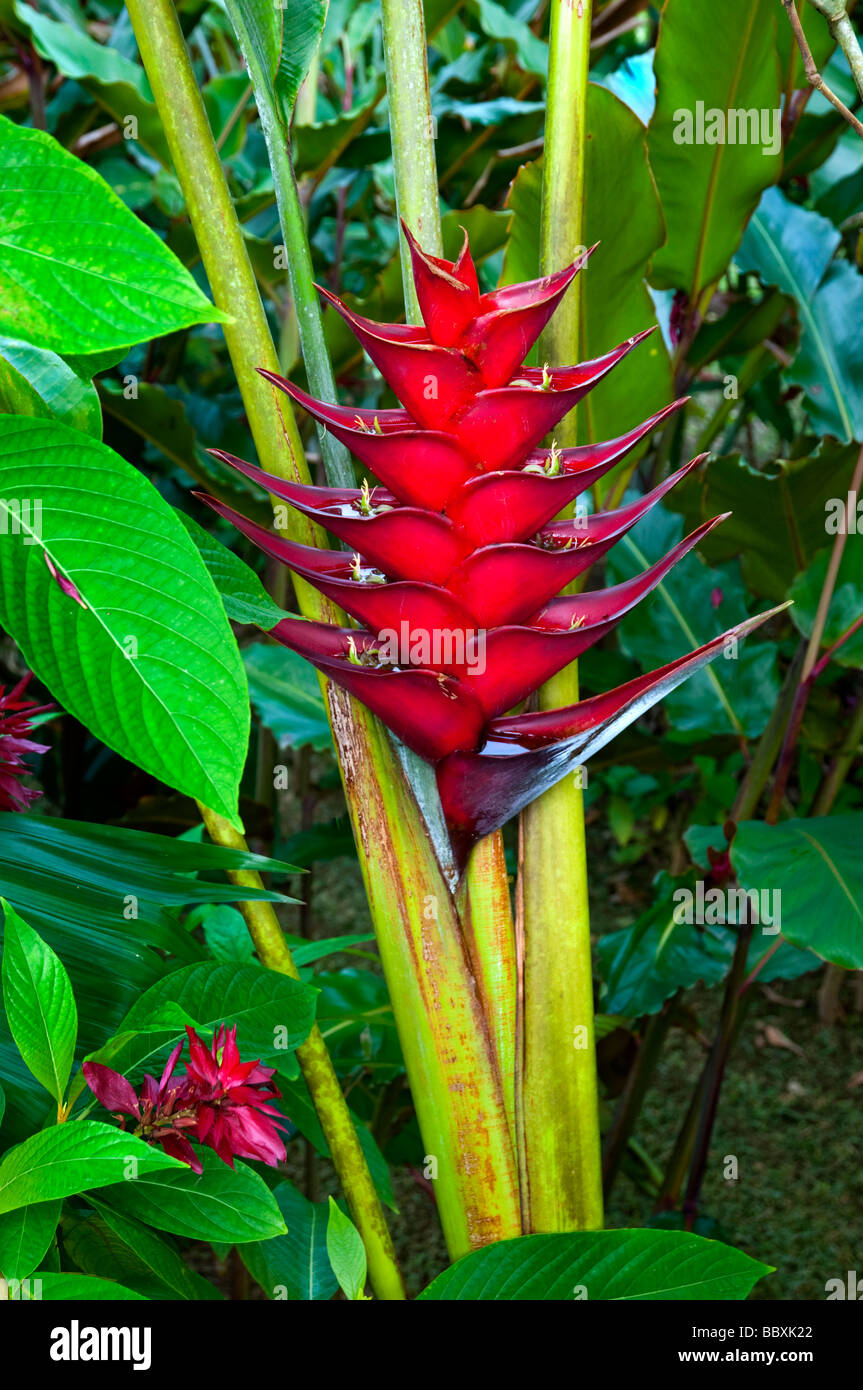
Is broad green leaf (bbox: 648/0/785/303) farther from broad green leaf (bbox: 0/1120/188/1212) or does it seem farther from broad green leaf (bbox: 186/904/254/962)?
broad green leaf (bbox: 0/1120/188/1212)

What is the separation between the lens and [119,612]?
0.85 feet

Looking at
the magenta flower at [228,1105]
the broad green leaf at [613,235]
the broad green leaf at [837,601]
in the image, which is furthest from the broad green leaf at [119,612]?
the broad green leaf at [837,601]

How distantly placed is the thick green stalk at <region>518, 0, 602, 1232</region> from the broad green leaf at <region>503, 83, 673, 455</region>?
0.85ft

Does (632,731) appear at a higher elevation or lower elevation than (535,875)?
higher

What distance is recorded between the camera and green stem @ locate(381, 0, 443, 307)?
39 cm

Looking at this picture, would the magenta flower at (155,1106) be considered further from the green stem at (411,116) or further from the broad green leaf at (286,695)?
the broad green leaf at (286,695)

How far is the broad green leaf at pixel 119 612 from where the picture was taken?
249 mm

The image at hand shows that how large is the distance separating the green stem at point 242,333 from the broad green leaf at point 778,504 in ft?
1.81

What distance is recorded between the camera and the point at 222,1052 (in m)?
0.33

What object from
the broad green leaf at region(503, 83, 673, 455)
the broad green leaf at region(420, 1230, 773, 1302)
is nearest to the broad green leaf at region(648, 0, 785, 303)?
the broad green leaf at region(503, 83, 673, 455)

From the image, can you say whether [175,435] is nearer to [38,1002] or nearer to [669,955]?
[669,955]

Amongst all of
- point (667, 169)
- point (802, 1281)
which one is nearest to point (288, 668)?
point (667, 169)
